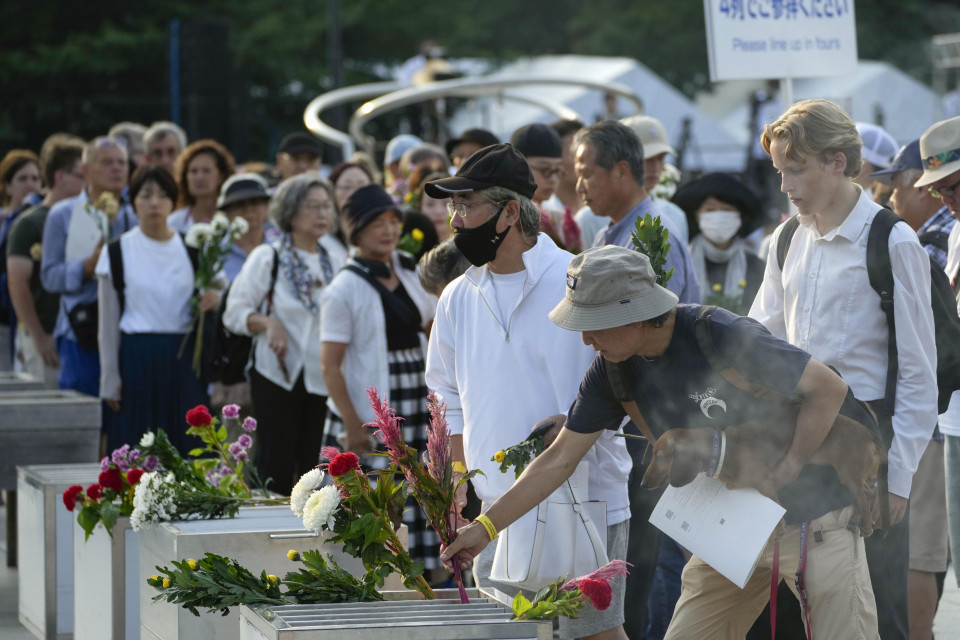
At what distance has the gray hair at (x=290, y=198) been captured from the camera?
745 centimetres

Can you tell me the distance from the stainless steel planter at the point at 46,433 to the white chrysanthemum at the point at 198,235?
1299 millimetres

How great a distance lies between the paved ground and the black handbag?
56.8 inches

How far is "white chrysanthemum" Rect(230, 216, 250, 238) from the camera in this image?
827cm

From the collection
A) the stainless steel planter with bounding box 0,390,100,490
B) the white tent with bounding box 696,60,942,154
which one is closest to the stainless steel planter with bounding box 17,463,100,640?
the stainless steel planter with bounding box 0,390,100,490

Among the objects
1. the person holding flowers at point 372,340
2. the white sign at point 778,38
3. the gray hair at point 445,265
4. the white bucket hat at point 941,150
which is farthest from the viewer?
the white sign at point 778,38

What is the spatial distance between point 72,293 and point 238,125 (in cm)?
980

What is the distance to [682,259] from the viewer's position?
16.9 ft

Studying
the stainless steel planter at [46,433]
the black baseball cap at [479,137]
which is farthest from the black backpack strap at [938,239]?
the stainless steel planter at [46,433]

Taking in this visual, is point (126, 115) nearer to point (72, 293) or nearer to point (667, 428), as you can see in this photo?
point (72, 293)

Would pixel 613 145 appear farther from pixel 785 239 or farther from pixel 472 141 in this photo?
pixel 472 141

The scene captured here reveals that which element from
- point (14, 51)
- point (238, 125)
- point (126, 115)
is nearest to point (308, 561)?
point (238, 125)

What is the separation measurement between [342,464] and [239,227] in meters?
4.85

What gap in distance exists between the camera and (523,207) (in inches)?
176

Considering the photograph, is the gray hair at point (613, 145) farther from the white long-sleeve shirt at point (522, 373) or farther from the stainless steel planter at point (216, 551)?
the stainless steel planter at point (216, 551)
